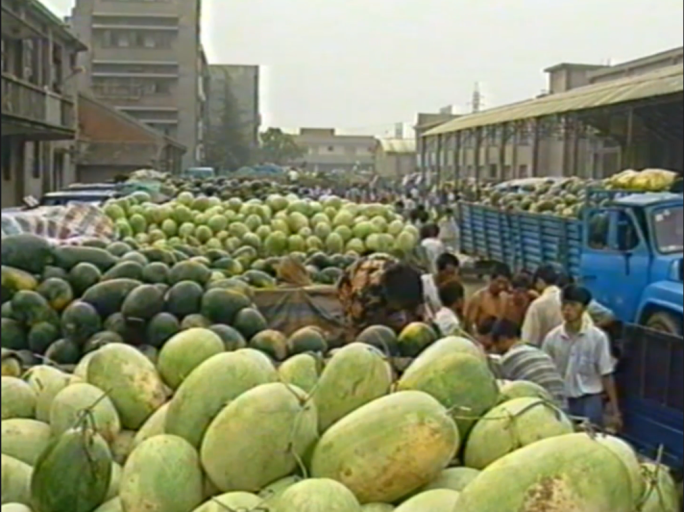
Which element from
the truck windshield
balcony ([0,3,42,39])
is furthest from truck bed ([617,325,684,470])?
balcony ([0,3,42,39])

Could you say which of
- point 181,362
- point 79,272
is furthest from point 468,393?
point 79,272

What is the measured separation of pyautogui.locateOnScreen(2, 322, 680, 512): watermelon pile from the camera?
1328 mm

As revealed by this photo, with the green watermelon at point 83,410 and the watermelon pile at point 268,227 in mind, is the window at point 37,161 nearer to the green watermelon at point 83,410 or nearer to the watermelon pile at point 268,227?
the watermelon pile at point 268,227

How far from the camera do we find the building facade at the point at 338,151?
1698 inches

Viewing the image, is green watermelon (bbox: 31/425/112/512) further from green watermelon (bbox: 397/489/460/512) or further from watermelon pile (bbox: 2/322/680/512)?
green watermelon (bbox: 397/489/460/512)

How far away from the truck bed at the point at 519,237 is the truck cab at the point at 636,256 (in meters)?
0.87

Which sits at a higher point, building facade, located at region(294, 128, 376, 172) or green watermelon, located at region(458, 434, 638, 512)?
building facade, located at region(294, 128, 376, 172)

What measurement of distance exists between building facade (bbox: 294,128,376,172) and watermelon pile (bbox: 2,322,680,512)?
39.9 m

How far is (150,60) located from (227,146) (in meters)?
19.5

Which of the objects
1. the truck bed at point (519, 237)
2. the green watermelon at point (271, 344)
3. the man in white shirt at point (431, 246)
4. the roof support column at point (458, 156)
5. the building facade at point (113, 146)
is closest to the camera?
the green watermelon at point (271, 344)

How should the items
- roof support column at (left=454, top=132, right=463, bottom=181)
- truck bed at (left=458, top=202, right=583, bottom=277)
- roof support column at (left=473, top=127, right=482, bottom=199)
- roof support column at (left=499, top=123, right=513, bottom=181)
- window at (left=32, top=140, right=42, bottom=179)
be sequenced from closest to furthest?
truck bed at (left=458, top=202, right=583, bottom=277) → window at (left=32, top=140, right=42, bottom=179) → roof support column at (left=499, top=123, right=513, bottom=181) → roof support column at (left=473, top=127, right=482, bottom=199) → roof support column at (left=454, top=132, right=463, bottom=181)

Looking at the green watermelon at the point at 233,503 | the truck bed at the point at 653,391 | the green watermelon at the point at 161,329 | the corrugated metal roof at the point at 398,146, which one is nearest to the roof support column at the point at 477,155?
the corrugated metal roof at the point at 398,146

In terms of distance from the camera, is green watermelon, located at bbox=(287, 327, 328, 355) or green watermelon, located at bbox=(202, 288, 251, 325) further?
green watermelon, located at bbox=(202, 288, 251, 325)

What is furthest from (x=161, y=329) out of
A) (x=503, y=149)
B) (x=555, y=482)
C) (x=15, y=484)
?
(x=503, y=149)
